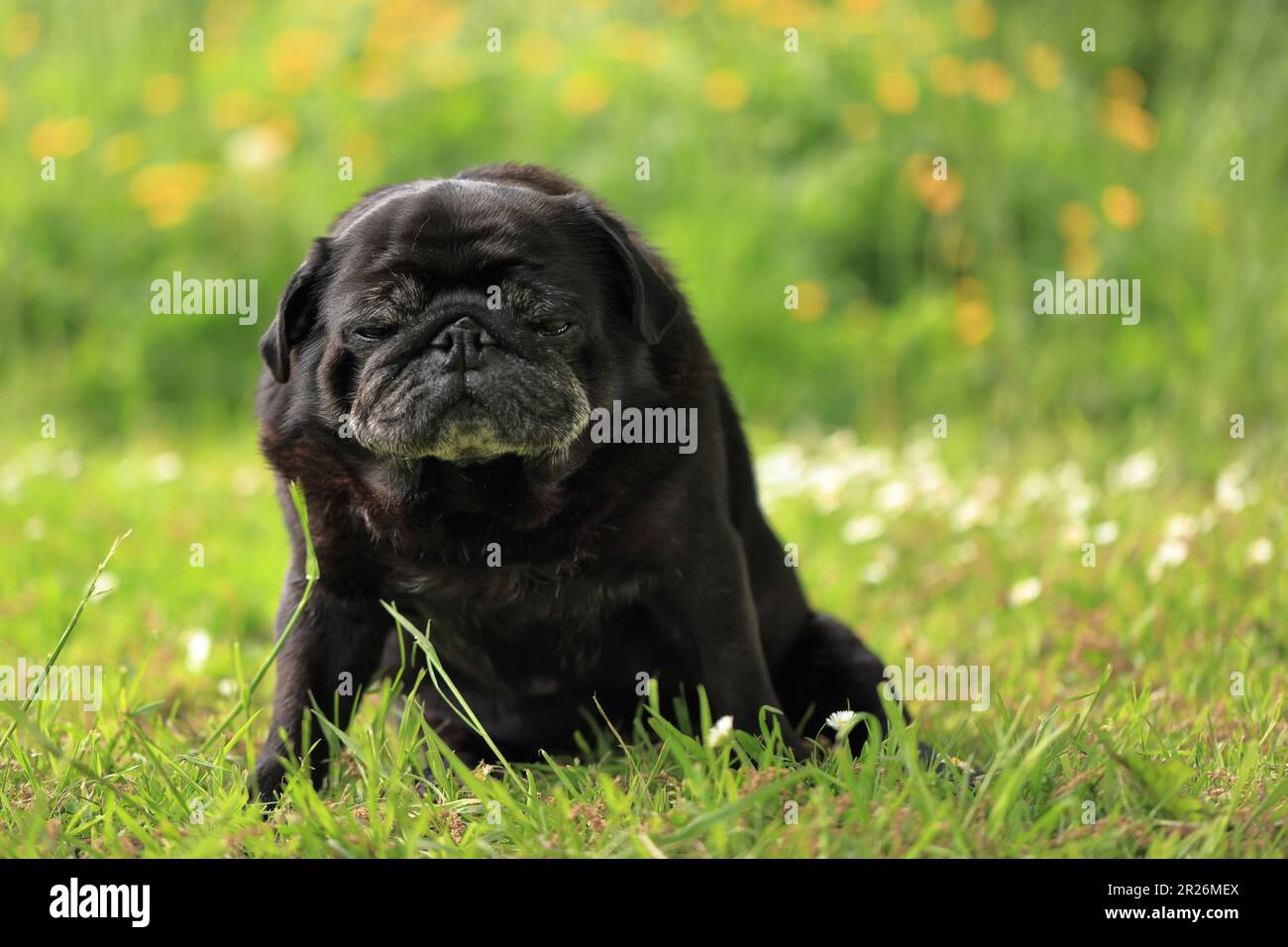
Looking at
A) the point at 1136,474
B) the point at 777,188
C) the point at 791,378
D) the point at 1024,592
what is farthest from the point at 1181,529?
the point at 777,188

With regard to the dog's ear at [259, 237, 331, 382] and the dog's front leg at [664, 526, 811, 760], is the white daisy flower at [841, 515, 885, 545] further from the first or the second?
the dog's ear at [259, 237, 331, 382]

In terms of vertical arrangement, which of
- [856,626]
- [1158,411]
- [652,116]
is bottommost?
[856,626]

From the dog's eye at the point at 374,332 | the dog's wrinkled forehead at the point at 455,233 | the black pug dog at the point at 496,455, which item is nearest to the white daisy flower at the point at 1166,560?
the black pug dog at the point at 496,455

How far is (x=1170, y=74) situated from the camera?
9.20 metres

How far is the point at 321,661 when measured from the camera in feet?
9.91

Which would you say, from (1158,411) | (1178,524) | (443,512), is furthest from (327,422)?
(1158,411)

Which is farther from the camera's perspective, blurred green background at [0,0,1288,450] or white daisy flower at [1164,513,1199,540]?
blurred green background at [0,0,1288,450]

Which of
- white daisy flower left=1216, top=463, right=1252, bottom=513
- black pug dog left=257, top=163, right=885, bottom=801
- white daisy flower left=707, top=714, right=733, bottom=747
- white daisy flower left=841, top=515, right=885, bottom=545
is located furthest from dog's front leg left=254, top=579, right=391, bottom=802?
white daisy flower left=1216, top=463, right=1252, bottom=513

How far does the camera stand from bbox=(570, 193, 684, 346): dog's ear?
292 cm

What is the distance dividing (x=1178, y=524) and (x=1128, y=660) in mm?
893

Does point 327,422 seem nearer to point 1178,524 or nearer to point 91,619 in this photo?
point 91,619

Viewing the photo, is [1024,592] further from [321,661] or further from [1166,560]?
[321,661]

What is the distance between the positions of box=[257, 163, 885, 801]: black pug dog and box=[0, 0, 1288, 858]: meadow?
0.85ft

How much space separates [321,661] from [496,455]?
57 centimetres
